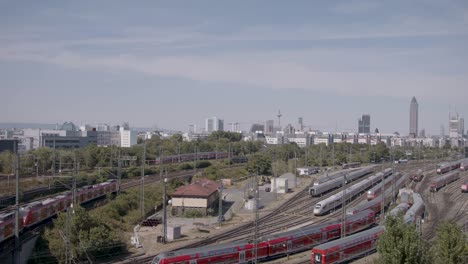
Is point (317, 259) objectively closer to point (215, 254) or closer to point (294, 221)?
point (215, 254)

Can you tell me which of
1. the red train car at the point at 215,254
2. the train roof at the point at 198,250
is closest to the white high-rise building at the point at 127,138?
the red train car at the point at 215,254

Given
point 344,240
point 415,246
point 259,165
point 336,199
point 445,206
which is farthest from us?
point 259,165

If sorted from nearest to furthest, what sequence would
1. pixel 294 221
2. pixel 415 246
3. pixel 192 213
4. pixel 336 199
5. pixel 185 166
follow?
pixel 415 246 < pixel 294 221 < pixel 192 213 < pixel 336 199 < pixel 185 166

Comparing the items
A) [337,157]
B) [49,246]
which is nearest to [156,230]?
[49,246]

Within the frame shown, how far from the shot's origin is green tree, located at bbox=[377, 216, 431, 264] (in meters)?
11.6

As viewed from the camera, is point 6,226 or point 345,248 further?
point 6,226

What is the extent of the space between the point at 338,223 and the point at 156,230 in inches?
378

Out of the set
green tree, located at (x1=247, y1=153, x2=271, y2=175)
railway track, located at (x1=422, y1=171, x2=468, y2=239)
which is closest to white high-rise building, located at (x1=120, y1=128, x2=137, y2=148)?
green tree, located at (x1=247, y1=153, x2=271, y2=175)

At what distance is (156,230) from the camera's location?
2433 centimetres

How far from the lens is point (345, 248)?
18.2 m

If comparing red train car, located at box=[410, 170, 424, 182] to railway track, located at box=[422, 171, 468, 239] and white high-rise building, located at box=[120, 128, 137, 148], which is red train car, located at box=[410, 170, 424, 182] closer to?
railway track, located at box=[422, 171, 468, 239]

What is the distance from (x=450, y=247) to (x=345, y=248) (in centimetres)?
554

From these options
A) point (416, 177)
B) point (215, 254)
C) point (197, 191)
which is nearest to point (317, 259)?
point (215, 254)

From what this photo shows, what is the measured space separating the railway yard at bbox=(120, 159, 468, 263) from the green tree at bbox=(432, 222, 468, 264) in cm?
581
